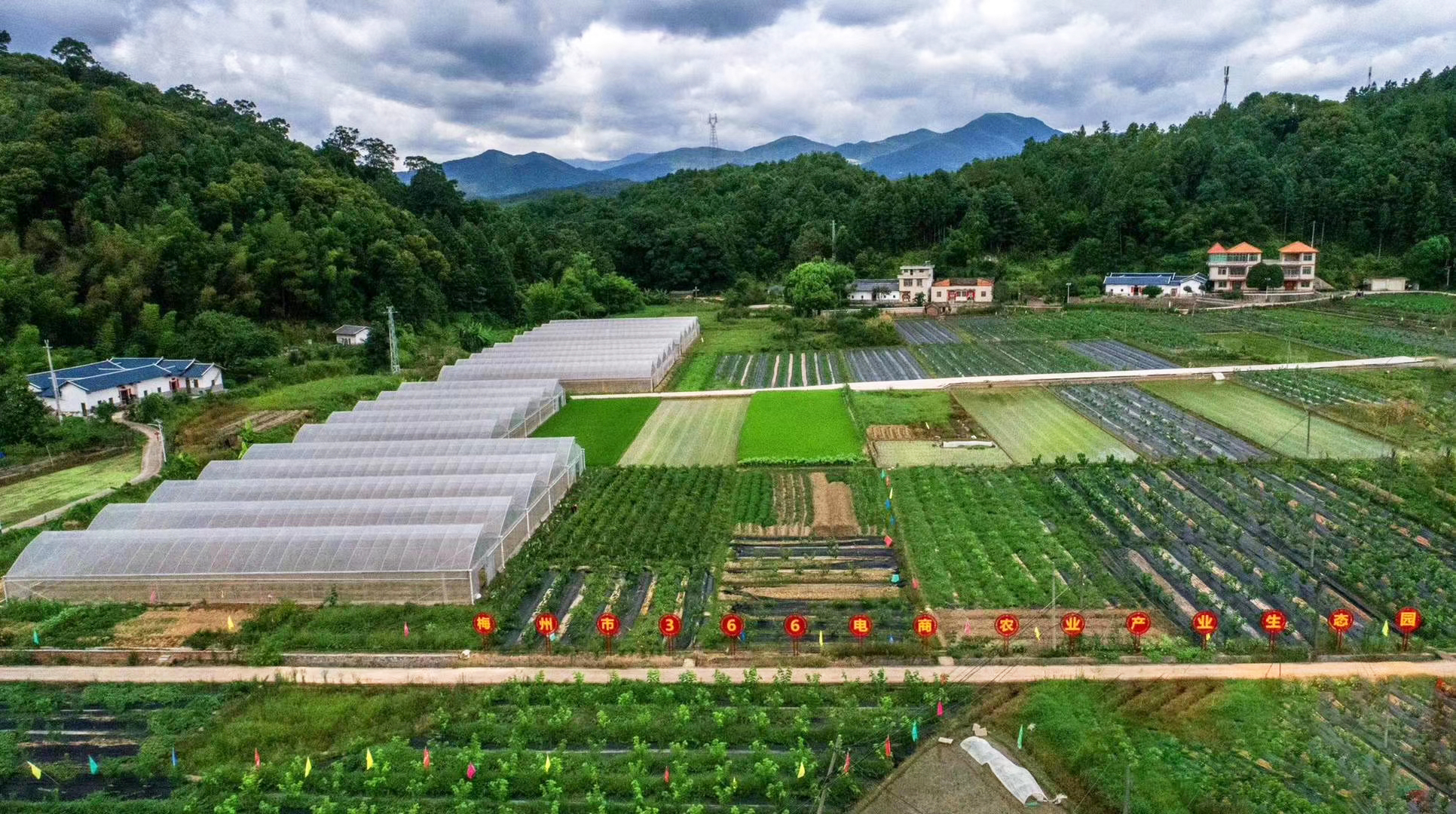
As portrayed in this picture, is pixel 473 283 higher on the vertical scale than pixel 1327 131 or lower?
lower

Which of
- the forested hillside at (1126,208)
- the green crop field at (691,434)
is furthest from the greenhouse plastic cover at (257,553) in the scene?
the forested hillside at (1126,208)

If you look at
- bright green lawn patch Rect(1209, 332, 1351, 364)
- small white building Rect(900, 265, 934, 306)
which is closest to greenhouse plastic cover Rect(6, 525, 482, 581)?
bright green lawn patch Rect(1209, 332, 1351, 364)

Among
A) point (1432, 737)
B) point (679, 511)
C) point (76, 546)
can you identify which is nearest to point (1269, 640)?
point (1432, 737)

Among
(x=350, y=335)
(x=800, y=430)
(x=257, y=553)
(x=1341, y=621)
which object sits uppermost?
(x=350, y=335)

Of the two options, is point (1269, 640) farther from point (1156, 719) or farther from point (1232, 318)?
point (1232, 318)

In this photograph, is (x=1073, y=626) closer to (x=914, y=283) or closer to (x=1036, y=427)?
(x=1036, y=427)

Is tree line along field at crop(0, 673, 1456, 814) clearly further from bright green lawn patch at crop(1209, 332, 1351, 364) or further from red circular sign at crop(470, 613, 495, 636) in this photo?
bright green lawn patch at crop(1209, 332, 1351, 364)

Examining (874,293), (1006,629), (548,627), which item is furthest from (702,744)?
(874,293)
